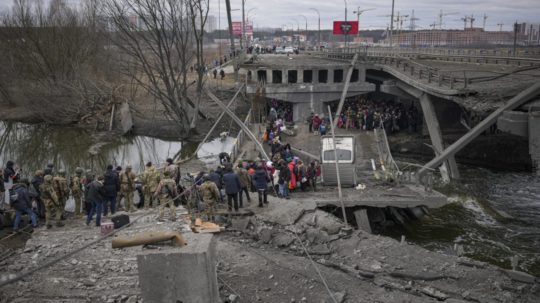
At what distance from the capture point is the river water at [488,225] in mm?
16062

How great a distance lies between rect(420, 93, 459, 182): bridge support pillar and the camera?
84.4 feet

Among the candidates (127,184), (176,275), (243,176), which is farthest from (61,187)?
(176,275)

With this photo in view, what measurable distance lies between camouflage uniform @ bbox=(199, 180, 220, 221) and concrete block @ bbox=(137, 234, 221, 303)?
4714 mm

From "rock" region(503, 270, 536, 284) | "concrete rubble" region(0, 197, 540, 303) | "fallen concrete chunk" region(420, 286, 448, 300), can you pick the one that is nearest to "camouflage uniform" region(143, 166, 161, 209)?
"concrete rubble" region(0, 197, 540, 303)

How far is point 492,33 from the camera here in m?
124

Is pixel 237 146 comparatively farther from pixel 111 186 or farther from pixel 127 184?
pixel 111 186

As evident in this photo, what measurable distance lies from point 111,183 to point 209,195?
2553mm

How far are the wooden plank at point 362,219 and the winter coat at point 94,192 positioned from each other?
8.49 m

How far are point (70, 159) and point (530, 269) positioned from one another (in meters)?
27.1

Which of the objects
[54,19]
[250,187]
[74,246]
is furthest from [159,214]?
[54,19]

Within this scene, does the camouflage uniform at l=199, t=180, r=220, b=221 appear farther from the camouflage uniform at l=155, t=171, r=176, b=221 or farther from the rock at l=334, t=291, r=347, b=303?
the rock at l=334, t=291, r=347, b=303

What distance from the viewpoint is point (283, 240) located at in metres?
11.4

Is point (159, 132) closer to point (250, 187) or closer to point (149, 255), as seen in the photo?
point (250, 187)

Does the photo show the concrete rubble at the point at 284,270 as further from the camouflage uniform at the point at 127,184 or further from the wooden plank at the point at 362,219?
the wooden plank at the point at 362,219
